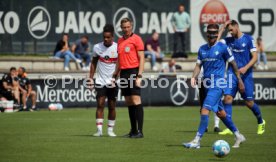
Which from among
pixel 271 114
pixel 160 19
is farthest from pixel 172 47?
pixel 271 114

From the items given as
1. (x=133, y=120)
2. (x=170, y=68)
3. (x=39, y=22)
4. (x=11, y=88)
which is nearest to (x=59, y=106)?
(x=11, y=88)

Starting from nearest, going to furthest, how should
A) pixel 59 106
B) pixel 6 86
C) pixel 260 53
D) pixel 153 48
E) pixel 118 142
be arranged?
pixel 118 142
pixel 6 86
pixel 59 106
pixel 153 48
pixel 260 53

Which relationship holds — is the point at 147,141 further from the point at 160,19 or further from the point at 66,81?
the point at 160,19

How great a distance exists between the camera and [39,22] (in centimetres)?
3052

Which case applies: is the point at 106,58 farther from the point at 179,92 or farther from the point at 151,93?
the point at 179,92

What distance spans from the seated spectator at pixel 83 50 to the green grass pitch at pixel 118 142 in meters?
8.29

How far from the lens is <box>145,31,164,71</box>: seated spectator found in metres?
30.6

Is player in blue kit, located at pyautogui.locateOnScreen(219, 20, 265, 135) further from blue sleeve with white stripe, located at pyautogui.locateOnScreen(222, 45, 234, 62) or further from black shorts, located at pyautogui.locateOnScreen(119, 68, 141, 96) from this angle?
blue sleeve with white stripe, located at pyautogui.locateOnScreen(222, 45, 234, 62)

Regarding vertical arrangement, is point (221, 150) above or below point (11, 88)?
above

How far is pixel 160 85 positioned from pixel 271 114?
5.57m

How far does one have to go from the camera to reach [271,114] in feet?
77.9

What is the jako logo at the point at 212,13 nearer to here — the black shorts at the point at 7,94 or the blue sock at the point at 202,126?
the black shorts at the point at 7,94

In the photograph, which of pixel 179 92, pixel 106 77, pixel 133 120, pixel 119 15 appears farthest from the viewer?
pixel 119 15

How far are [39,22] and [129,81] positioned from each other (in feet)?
54.6
